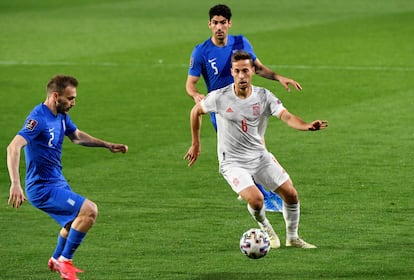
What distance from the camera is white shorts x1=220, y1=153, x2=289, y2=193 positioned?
41.3ft

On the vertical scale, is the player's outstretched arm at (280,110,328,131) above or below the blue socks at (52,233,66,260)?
above

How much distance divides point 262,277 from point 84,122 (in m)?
10.7

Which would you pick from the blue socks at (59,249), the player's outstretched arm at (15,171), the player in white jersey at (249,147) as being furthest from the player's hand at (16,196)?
the player in white jersey at (249,147)

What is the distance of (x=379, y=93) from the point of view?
23.8m

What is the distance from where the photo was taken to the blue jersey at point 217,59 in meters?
15.1

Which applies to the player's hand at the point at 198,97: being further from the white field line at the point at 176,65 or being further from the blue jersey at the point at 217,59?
the white field line at the point at 176,65

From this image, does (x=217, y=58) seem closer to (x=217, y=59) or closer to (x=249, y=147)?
(x=217, y=59)

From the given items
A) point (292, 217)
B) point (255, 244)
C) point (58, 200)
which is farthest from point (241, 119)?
point (58, 200)

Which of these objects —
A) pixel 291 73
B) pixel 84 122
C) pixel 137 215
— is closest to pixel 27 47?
pixel 291 73

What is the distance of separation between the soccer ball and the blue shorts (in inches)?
67.4

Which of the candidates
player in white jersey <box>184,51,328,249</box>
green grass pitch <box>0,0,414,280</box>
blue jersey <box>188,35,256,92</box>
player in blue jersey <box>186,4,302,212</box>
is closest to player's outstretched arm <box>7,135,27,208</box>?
green grass pitch <box>0,0,414,280</box>

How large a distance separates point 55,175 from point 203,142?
801 centimetres

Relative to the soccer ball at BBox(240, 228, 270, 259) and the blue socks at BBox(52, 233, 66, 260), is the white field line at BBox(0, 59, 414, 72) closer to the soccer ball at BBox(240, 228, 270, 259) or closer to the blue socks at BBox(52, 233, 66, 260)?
the soccer ball at BBox(240, 228, 270, 259)

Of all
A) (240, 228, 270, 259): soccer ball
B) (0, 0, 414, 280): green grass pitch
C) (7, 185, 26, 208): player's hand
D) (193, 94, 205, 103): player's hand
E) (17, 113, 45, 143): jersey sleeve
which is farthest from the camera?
(193, 94, 205, 103): player's hand
